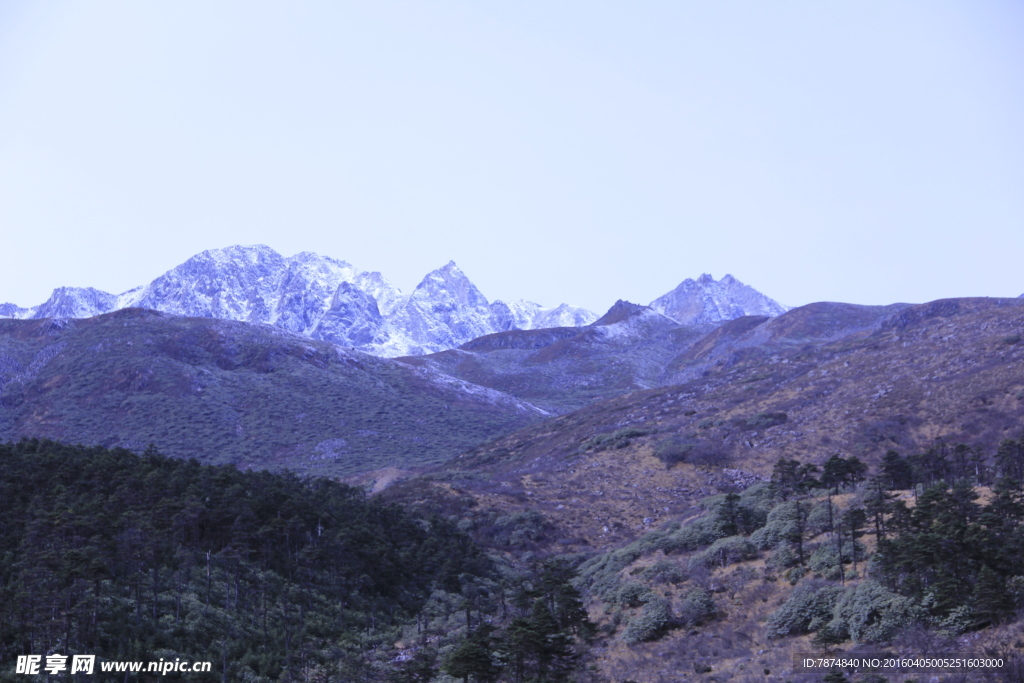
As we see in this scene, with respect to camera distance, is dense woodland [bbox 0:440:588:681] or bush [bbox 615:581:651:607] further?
bush [bbox 615:581:651:607]

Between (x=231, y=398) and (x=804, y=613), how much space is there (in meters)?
90.1

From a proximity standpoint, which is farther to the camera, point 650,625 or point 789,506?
point 789,506

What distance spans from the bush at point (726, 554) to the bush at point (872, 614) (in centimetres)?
571

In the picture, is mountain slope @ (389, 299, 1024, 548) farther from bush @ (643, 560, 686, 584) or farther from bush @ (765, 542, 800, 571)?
bush @ (765, 542, 800, 571)

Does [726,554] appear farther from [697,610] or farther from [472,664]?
[472,664]

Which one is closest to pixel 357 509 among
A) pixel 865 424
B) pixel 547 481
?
pixel 547 481

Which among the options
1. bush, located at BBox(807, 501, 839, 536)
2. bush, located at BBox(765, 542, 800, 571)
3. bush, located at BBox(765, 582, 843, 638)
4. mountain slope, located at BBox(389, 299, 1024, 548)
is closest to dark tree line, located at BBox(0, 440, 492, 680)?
bush, located at BBox(765, 582, 843, 638)

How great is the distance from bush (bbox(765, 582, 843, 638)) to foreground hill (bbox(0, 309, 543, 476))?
59.6m

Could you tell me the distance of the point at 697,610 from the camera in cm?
2128

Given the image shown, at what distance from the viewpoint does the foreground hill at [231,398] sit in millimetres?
81812

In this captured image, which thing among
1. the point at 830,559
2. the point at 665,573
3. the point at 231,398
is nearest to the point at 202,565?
the point at 665,573


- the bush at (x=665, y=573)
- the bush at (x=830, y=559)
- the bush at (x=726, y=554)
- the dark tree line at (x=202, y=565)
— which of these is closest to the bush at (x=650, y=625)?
the bush at (x=665, y=573)

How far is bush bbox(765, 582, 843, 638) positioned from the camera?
1875 centimetres

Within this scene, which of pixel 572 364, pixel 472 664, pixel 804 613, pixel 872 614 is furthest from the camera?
pixel 572 364
